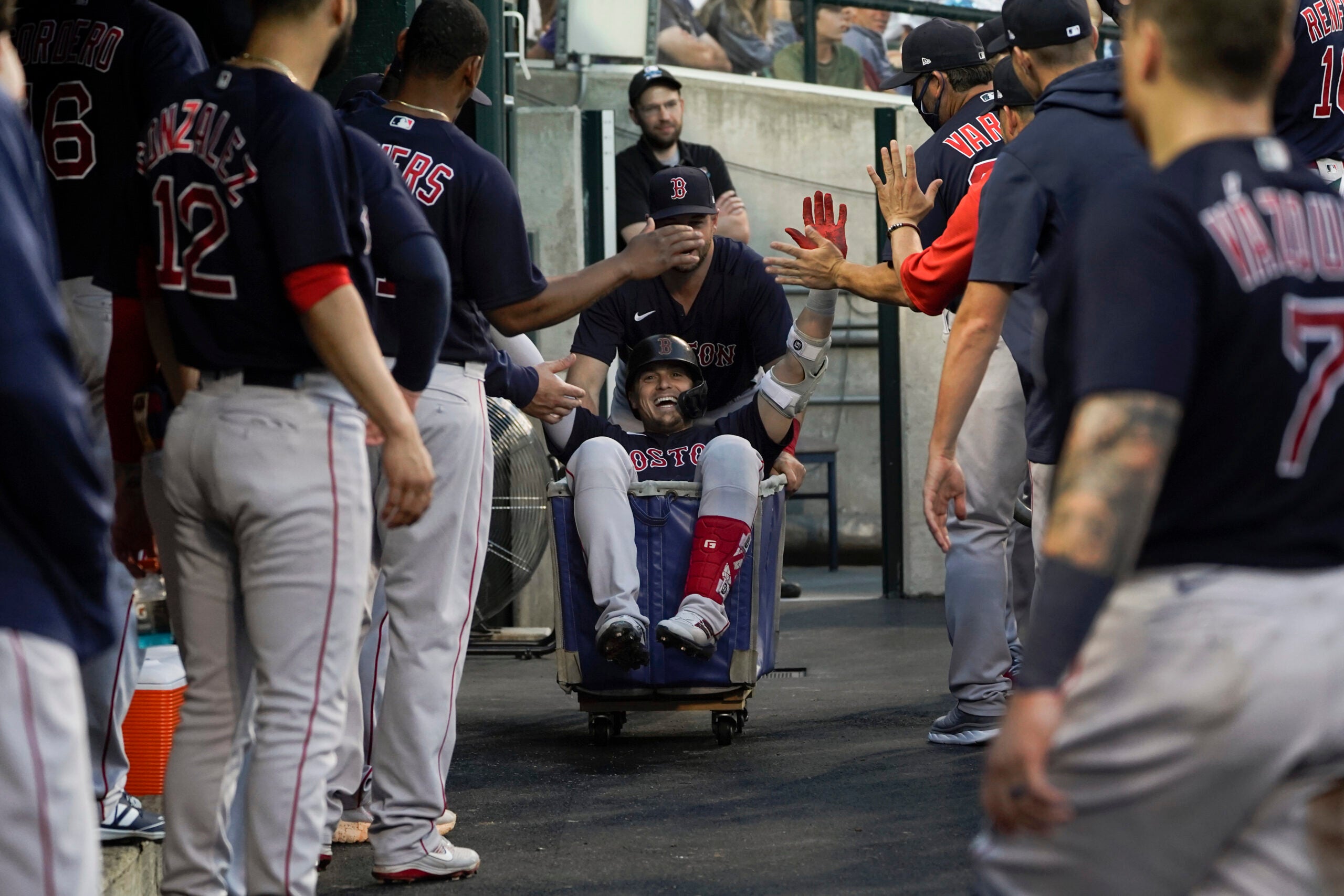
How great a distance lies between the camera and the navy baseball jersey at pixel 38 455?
1.80m

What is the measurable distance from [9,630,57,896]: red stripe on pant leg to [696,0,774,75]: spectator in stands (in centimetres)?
1252

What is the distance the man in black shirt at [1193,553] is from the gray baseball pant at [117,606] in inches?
87.0

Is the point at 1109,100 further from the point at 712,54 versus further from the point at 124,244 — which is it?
the point at 712,54

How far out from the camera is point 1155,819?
178cm

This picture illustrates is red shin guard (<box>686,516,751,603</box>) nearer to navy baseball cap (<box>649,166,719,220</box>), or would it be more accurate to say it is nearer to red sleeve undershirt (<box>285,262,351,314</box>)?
navy baseball cap (<box>649,166,719,220</box>)

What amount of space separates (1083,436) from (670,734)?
4.22 meters

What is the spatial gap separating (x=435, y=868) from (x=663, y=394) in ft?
8.39

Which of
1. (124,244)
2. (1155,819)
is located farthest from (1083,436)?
(124,244)

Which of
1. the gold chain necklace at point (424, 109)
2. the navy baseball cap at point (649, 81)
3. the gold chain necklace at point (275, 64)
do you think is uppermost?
the gold chain necklace at point (275, 64)

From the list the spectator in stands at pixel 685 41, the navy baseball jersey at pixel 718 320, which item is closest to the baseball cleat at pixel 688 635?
the navy baseball jersey at pixel 718 320

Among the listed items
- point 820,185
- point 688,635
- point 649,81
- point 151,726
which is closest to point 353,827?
point 151,726

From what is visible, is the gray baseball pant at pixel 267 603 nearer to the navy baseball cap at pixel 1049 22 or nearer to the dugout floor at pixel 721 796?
the dugout floor at pixel 721 796

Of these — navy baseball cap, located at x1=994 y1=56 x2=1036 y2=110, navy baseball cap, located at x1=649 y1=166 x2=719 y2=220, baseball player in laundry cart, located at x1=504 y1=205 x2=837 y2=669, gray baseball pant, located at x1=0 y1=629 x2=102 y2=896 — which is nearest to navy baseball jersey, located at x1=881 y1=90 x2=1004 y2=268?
navy baseball cap, located at x1=994 y1=56 x2=1036 y2=110

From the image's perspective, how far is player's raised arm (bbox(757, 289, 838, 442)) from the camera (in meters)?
5.66
